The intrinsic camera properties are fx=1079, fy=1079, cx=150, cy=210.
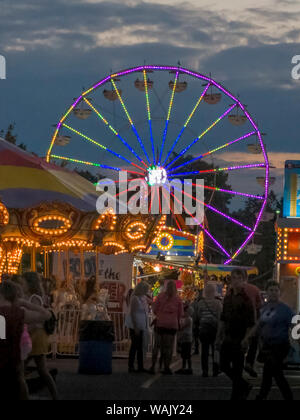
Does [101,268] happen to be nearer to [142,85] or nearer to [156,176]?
[156,176]

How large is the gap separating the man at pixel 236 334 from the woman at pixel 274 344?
0.16 meters

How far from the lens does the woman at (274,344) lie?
11.9 meters

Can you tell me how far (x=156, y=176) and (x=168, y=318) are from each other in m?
20.9

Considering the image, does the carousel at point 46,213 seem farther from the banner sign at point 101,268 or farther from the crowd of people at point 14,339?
the crowd of people at point 14,339

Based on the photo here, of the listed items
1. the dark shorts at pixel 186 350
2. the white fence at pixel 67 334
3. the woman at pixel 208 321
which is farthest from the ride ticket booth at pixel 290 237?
the woman at pixel 208 321

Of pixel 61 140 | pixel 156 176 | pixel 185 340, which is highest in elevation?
pixel 61 140

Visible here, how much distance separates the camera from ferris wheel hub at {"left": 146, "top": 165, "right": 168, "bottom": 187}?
125 ft

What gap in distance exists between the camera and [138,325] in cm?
1788

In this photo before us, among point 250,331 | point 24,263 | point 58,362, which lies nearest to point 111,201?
point 58,362

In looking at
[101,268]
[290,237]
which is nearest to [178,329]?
[101,268]

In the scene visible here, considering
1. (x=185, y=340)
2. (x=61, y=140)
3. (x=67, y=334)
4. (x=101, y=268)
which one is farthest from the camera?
(x=61, y=140)

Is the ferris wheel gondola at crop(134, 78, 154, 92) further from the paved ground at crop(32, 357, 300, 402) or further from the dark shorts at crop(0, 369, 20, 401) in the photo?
the dark shorts at crop(0, 369, 20, 401)

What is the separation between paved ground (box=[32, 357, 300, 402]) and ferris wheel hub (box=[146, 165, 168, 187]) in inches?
784

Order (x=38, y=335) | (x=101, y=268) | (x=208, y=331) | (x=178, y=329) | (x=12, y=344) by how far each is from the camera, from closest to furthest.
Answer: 1. (x=12, y=344)
2. (x=38, y=335)
3. (x=208, y=331)
4. (x=178, y=329)
5. (x=101, y=268)
